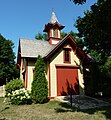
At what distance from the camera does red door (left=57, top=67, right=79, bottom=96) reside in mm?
19641

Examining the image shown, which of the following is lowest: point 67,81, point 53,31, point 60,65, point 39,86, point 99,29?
point 39,86

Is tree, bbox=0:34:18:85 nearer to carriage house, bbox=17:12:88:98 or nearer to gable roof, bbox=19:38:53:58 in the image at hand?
gable roof, bbox=19:38:53:58

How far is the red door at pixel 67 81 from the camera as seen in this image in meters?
19.6

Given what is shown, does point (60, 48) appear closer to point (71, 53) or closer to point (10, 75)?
point (71, 53)

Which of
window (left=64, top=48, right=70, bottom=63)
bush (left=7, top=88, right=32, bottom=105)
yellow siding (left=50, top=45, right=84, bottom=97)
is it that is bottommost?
bush (left=7, top=88, right=32, bottom=105)

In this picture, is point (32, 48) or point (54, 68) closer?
point (54, 68)

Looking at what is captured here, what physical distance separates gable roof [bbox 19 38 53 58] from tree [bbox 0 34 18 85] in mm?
21007

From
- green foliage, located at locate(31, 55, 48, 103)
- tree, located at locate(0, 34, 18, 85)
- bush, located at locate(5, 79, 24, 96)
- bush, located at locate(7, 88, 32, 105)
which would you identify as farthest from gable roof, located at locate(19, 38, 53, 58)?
tree, located at locate(0, 34, 18, 85)

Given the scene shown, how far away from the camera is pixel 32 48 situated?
21.6 metres

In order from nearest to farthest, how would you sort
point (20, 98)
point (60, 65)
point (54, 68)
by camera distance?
point (20, 98)
point (54, 68)
point (60, 65)

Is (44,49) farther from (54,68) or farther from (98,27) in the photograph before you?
(98,27)

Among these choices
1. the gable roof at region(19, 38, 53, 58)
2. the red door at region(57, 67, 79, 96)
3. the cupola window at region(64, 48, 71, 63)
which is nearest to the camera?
the red door at region(57, 67, 79, 96)

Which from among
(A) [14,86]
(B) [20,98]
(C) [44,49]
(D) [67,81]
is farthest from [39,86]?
(C) [44,49]

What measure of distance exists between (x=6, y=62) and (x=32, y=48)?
82.6 ft
